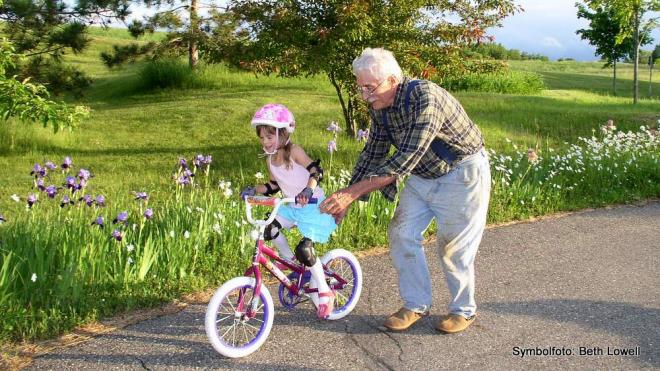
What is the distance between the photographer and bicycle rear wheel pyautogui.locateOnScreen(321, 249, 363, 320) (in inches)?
178

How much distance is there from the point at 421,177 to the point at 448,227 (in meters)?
0.36

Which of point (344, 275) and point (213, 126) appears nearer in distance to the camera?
point (344, 275)

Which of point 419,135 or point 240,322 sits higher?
point 419,135

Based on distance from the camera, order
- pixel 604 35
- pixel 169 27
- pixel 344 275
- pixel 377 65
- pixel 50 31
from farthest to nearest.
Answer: pixel 604 35 → pixel 169 27 → pixel 50 31 → pixel 344 275 → pixel 377 65

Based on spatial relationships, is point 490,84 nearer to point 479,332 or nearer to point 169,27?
point 169,27

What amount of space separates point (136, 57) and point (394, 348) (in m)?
14.7

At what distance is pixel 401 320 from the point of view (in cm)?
434

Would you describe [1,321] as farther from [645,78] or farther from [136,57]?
[645,78]

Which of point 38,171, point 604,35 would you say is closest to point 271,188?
point 38,171

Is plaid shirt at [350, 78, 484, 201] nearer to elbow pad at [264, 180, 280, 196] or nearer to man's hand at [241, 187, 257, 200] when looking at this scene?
elbow pad at [264, 180, 280, 196]

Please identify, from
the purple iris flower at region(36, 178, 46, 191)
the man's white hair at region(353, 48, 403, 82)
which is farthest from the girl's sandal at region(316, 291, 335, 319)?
the purple iris flower at region(36, 178, 46, 191)

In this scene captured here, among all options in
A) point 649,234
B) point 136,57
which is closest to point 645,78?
point 136,57

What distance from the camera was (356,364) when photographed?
12.7 feet

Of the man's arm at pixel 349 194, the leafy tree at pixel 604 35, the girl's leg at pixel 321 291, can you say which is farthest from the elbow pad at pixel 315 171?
the leafy tree at pixel 604 35
